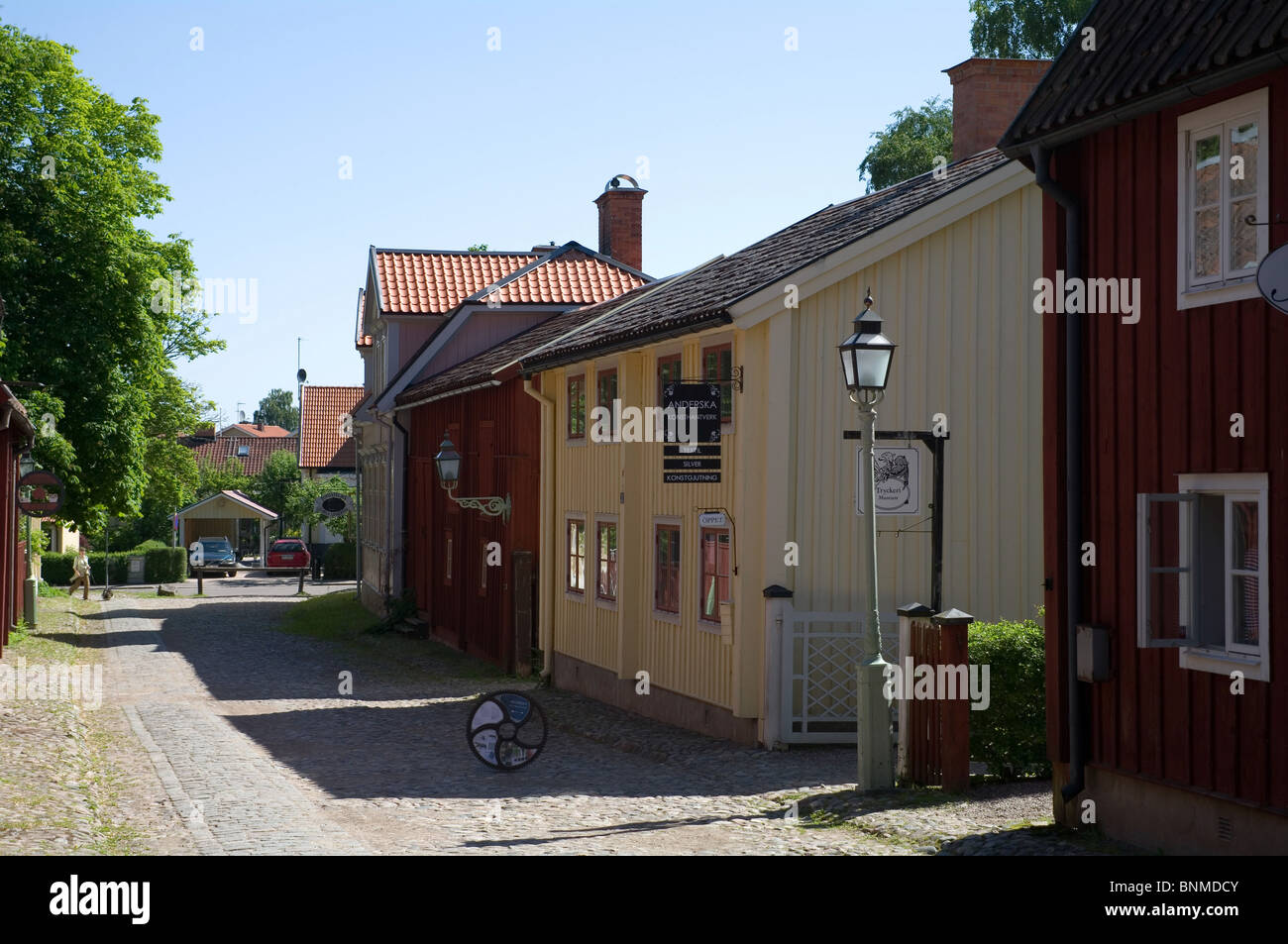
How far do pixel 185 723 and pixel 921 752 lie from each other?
30.1 ft

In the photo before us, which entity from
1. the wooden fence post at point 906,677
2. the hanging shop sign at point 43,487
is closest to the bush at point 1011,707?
the wooden fence post at point 906,677

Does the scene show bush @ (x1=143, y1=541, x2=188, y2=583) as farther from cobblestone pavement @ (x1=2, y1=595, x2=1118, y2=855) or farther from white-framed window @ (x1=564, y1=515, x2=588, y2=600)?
white-framed window @ (x1=564, y1=515, x2=588, y2=600)

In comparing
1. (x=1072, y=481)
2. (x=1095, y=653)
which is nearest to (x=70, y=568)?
(x=1072, y=481)

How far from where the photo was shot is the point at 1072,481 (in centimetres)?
1012

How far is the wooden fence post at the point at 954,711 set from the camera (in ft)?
37.4

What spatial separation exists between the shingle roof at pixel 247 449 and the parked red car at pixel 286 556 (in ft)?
98.3

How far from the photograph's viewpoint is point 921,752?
38.9ft

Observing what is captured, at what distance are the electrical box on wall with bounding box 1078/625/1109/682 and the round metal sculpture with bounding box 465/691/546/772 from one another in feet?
17.8

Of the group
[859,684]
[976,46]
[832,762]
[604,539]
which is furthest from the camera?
[976,46]

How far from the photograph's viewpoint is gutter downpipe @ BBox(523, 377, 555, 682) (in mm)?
21156

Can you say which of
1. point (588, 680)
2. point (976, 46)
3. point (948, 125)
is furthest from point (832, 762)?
point (948, 125)

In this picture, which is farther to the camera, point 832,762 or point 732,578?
point 732,578

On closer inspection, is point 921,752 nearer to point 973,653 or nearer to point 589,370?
point 973,653

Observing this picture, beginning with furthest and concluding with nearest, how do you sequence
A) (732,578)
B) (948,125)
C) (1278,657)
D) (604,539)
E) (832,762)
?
(948,125) < (604,539) < (732,578) < (832,762) < (1278,657)
